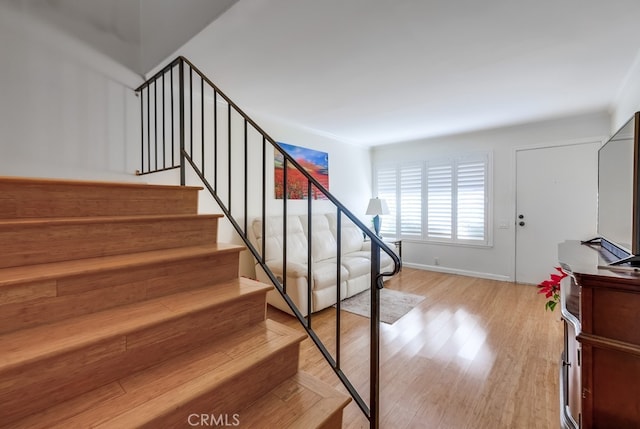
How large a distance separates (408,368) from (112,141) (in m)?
3.04

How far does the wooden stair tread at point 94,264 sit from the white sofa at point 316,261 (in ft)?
5.23

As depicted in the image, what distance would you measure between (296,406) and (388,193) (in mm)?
4857

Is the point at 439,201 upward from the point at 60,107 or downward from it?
downward

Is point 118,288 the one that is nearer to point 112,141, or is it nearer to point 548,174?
point 112,141

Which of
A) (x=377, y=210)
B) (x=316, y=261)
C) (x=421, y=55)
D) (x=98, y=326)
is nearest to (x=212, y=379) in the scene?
(x=98, y=326)

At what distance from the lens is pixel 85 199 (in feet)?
4.69

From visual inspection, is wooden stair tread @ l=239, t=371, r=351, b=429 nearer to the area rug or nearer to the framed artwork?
the area rug

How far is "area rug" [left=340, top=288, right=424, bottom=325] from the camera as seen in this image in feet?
10.1

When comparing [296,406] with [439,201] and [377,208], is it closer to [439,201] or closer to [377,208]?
[377,208]

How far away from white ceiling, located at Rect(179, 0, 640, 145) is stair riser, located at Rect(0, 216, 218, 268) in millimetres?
1352

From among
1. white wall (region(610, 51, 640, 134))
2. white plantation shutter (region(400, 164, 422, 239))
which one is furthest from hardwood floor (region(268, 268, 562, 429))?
white wall (region(610, 51, 640, 134))

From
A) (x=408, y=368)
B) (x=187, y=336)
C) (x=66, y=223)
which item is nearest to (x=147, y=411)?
(x=187, y=336)

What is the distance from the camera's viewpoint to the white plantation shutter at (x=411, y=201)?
5152 millimetres

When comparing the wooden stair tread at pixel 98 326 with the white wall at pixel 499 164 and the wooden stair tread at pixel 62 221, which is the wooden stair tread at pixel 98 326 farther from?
the white wall at pixel 499 164
